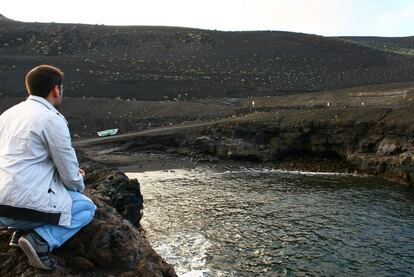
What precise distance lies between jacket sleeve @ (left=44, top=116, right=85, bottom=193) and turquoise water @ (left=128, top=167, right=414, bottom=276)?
8.75 m

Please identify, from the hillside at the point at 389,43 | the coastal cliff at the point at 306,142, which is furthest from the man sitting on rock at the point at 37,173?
the hillside at the point at 389,43

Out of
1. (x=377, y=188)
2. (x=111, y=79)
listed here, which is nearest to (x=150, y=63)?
(x=111, y=79)

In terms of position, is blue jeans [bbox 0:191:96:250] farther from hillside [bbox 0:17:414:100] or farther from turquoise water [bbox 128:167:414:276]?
hillside [bbox 0:17:414:100]

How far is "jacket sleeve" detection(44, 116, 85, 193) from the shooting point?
5.66 metres

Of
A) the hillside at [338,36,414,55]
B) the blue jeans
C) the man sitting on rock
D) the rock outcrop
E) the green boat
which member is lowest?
the green boat

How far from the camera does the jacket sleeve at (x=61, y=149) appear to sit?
5.66 m

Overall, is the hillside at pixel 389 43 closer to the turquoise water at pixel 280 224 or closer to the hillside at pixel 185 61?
the hillside at pixel 185 61

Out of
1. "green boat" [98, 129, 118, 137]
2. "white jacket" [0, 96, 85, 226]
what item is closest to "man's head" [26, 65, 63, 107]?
"white jacket" [0, 96, 85, 226]

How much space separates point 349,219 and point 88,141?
990 inches

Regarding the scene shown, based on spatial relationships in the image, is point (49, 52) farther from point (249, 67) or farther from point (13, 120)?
point (13, 120)

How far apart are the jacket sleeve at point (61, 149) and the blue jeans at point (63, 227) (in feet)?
1.32

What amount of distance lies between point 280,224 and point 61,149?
14444 mm

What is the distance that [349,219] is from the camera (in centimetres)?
1917

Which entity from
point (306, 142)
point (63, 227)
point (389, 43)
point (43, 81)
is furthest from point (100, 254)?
point (389, 43)
